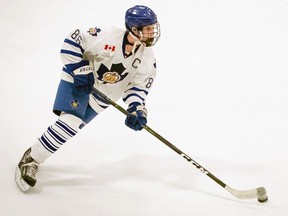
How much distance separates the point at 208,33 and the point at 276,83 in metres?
1.00

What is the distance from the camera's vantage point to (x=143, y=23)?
2219 mm

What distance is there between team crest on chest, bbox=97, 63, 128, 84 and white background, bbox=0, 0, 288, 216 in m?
0.52

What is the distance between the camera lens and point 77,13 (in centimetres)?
480

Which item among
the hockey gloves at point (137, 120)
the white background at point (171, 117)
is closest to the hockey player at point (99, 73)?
the hockey gloves at point (137, 120)

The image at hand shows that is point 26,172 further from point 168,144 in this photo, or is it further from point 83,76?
point 168,144

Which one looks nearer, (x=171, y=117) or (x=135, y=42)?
(x=135, y=42)

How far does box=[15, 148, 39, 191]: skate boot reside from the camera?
2.31 m

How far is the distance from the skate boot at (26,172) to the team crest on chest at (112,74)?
54cm

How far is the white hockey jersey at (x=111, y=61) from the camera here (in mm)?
2305

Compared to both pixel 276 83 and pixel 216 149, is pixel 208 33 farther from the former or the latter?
pixel 216 149

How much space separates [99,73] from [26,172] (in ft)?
1.95

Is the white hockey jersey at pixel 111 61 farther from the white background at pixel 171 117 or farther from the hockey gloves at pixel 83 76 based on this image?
the white background at pixel 171 117

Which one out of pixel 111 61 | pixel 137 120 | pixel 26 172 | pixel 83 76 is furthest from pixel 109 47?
pixel 26 172

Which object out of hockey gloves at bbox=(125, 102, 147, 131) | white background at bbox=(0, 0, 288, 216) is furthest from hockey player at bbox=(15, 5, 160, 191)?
white background at bbox=(0, 0, 288, 216)
